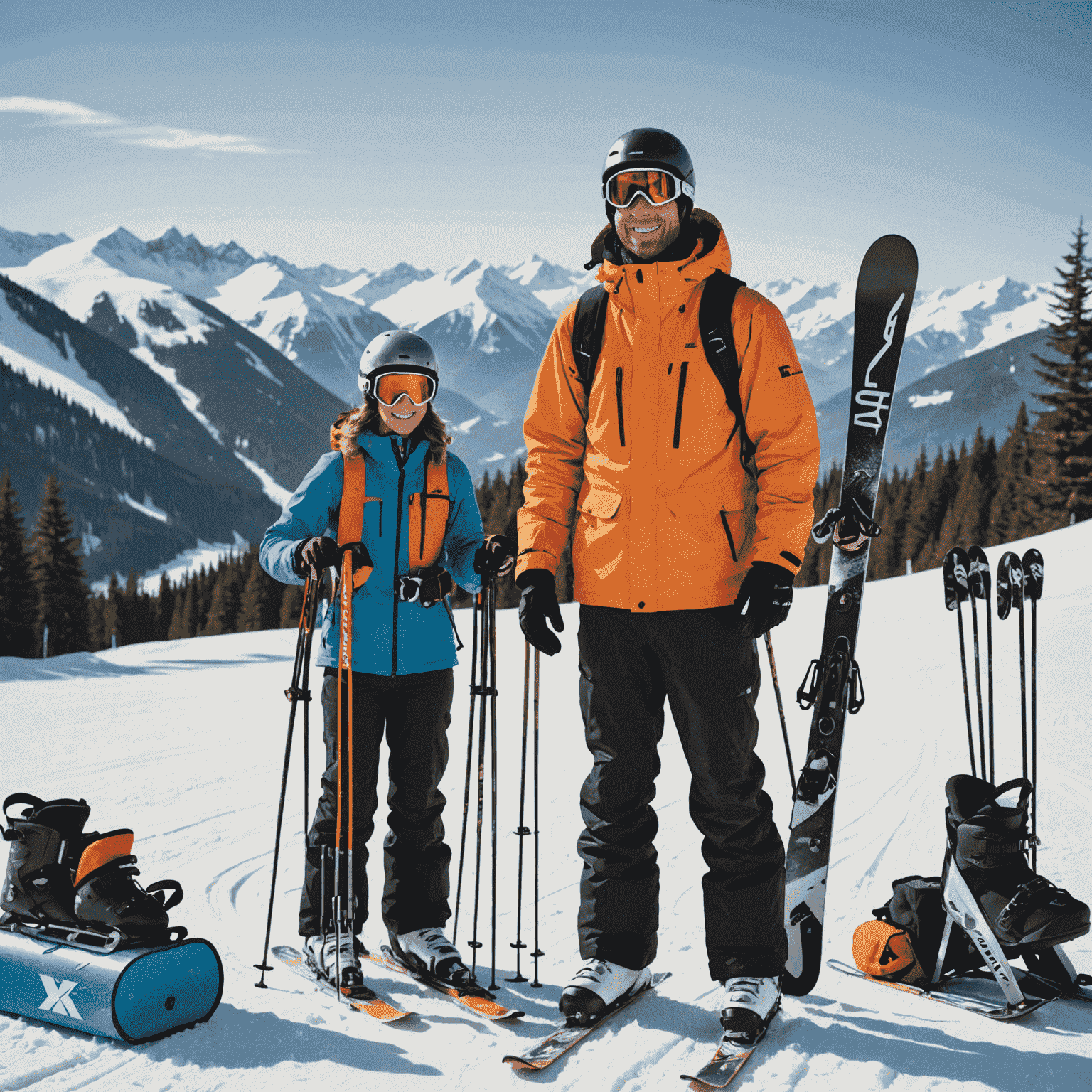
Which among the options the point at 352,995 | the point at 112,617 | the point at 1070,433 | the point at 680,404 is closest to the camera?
the point at 680,404

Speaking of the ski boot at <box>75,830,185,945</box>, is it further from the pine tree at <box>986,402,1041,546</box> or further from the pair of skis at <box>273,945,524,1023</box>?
the pine tree at <box>986,402,1041,546</box>

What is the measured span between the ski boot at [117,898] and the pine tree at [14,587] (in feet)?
138

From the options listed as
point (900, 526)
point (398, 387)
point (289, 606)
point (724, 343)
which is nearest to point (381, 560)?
Answer: point (398, 387)

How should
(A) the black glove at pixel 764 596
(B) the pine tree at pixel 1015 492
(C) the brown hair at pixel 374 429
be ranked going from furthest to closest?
1. (B) the pine tree at pixel 1015 492
2. (C) the brown hair at pixel 374 429
3. (A) the black glove at pixel 764 596

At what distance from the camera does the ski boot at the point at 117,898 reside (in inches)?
111

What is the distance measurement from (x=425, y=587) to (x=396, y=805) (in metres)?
0.78

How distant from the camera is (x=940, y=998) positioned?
3.02m

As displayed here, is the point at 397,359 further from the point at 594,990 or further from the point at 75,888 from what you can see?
the point at 594,990

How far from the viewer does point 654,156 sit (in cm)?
287

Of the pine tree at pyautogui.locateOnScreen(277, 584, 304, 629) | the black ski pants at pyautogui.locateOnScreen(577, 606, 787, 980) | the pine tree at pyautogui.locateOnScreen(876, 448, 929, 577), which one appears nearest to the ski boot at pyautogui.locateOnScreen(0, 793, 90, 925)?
the black ski pants at pyautogui.locateOnScreen(577, 606, 787, 980)

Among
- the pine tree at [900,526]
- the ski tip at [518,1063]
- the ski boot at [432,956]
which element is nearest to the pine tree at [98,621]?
the pine tree at [900,526]

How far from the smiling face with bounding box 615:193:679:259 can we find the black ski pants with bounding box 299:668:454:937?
163 centimetres

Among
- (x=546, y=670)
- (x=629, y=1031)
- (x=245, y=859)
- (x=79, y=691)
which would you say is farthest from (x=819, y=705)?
(x=79, y=691)

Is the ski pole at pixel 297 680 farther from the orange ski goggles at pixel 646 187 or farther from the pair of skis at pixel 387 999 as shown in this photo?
the orange ski goggles at pixel 646 187
